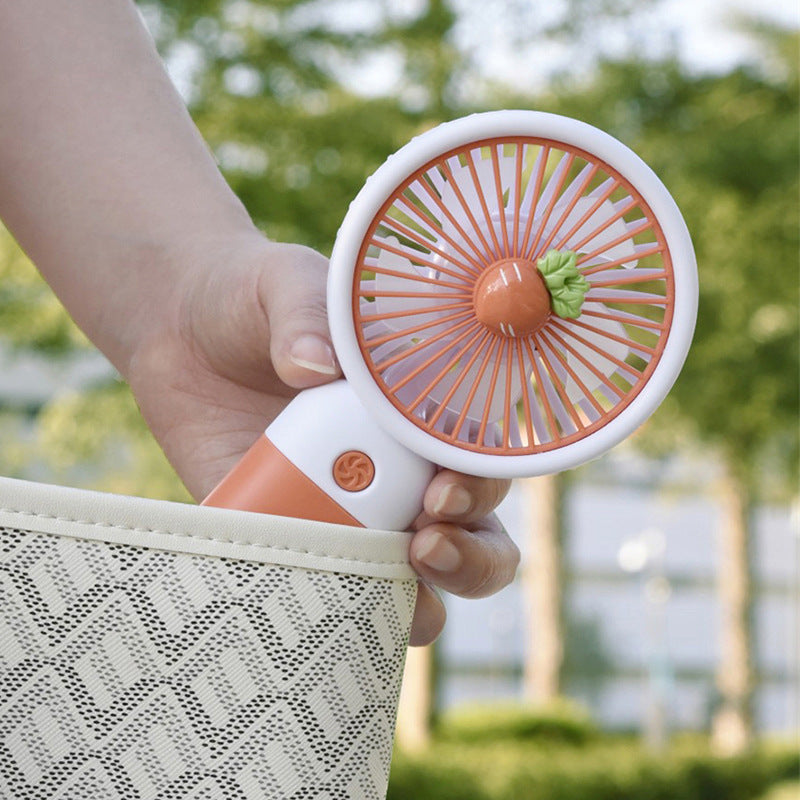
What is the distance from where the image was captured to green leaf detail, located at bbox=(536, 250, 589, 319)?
613 mm

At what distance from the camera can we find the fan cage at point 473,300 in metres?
0.62

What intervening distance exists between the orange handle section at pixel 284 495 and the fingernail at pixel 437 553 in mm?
33

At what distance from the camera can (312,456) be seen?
2.06ft

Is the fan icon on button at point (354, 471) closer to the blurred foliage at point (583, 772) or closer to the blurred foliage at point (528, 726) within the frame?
the blurred foliage at point (583, 772)

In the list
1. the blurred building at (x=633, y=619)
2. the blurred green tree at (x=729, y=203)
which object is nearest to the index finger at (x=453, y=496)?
the blurred green tree at (x=729, y=203)

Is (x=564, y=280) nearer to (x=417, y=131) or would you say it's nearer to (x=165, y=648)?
(x=165, y=648)

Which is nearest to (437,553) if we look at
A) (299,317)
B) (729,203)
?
(299,317)

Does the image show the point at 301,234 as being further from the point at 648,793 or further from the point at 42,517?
the point at 42,517

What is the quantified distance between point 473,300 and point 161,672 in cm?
23

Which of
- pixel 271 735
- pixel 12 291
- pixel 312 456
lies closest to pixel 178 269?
pixel 312 456

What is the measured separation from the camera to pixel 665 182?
6.48 m

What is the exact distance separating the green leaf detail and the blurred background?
15.8ft

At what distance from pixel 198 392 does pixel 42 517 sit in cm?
34

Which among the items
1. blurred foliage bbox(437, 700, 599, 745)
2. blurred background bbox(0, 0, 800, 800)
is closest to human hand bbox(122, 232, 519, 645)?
blurred background bbox(0, 0, 800, 800)
